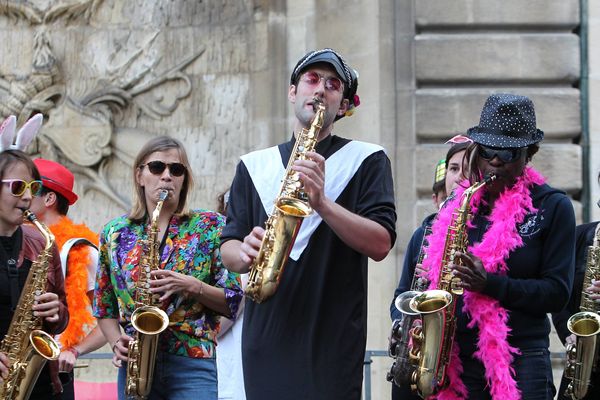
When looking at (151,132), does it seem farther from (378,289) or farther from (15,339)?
(15,339)

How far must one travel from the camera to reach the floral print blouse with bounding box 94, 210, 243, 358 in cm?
593

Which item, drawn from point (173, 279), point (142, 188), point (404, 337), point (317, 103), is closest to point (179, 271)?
point (173, 279)

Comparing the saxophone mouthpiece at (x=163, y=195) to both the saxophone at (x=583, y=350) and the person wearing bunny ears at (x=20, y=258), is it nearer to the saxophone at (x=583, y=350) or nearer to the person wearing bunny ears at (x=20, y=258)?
the person wearing bunny ears at (x=20, y=258)

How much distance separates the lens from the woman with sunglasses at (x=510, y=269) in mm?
5277

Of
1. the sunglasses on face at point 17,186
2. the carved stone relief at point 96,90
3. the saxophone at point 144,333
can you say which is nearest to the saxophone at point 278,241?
the saxophone at point 144,333

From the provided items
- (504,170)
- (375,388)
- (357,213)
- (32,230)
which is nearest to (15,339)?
(32,230)

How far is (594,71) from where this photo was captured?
31.0 ft

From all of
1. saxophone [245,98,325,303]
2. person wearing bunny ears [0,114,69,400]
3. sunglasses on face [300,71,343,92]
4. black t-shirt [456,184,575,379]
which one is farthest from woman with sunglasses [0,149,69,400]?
black t-shirt [456,184,575,379]

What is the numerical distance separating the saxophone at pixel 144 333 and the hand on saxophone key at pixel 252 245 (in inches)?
42.2

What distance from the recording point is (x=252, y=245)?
15.6 ft

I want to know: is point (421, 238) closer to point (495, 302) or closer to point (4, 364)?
point (495, 302)

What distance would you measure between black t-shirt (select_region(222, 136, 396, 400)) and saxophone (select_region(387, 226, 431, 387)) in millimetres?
522

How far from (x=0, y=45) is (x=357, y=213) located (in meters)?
6.00

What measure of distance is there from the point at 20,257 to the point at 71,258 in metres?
0.85
